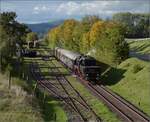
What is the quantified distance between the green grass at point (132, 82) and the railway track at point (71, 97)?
4103 mm

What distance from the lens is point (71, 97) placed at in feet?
118

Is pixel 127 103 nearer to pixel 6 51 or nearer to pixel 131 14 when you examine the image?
pixel 6 51

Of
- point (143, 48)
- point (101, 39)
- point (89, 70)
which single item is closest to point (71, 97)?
point (89, 70)

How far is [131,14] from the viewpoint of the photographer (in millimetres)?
197000

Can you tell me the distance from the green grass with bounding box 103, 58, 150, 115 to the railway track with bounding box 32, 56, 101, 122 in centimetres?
410

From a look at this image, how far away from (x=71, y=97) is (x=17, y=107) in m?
8.63

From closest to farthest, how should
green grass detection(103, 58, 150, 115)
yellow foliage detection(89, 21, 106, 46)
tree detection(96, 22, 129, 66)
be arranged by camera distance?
green grass detection(103, 58, 150, 115), tree detection(96, 22, 129, 66), yellow foliage detection(89, 21, 106, 46)

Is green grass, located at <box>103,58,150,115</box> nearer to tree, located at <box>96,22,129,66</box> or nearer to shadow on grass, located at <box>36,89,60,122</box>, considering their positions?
tree, located at <box>96,22,129,66</box>

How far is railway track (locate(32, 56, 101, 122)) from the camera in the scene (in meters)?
28.0

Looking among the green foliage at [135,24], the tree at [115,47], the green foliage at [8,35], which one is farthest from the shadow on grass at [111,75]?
the green foliage at [135,24]

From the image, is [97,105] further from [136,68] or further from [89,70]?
[89,70]

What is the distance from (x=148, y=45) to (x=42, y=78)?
54.1 metres

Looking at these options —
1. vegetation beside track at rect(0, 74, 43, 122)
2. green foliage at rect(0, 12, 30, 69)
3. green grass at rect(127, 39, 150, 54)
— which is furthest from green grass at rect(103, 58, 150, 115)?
green grass at rect(127, 39, 150, 54)

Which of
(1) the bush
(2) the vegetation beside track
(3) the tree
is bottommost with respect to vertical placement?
(2) the vegetation beside track
